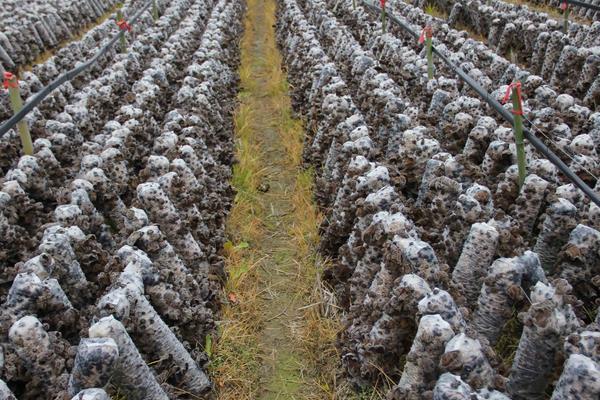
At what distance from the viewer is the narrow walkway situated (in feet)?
11.9

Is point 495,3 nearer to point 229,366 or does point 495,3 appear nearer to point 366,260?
point 366,260

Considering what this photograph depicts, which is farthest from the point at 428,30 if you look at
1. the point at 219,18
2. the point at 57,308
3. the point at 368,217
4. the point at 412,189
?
the point at 219,18

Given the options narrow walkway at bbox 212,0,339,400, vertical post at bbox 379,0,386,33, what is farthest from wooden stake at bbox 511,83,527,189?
vertical post at bbox 379,0,386,33

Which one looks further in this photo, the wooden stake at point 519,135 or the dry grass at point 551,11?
the dry grass at point 551,11

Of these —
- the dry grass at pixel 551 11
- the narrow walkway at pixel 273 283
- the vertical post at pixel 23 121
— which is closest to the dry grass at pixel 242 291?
the narrow walkway at pixel 273 283

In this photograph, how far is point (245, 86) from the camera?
8.66 meters

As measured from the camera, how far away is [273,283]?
4547 mm

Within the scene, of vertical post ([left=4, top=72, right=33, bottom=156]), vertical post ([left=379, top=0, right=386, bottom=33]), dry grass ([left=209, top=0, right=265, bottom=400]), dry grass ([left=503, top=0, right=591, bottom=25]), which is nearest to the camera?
dry grass ([left=209, top=0, right=265, bottom=400])

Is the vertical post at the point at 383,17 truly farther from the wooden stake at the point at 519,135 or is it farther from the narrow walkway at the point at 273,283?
the wooden stake at the point at 519,135

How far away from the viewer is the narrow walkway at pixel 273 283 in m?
3.62

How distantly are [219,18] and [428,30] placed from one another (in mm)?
5720

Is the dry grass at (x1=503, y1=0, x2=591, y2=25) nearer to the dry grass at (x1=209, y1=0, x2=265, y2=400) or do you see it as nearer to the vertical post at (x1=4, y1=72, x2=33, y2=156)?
the dry grass at (x1=209, y1=0, x2=265, y2=400)

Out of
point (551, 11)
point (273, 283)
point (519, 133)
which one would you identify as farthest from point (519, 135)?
point (551, 11)

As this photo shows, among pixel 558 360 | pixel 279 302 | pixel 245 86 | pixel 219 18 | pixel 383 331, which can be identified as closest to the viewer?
pixel 558 360
